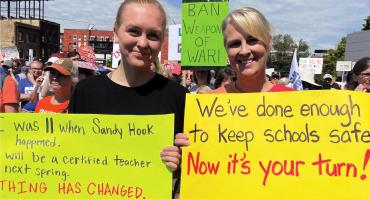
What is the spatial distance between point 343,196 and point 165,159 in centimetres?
88

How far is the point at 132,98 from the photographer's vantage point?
2.34 metres

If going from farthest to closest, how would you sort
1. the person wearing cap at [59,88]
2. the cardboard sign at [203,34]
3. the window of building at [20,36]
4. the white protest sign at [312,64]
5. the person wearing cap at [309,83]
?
1. the window of building at [20,36]
2. the white protest sign at [312,64]
3. the person wearing cap at [309,83]
4. the cardboard sign at [203,34]
5. the person wearing cap at [59,88]

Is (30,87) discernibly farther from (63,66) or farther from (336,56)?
(336,56)

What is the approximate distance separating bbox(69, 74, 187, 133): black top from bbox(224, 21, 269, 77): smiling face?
0.37 meters

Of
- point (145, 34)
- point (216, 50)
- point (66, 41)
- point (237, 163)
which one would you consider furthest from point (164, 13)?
point (66, 41)

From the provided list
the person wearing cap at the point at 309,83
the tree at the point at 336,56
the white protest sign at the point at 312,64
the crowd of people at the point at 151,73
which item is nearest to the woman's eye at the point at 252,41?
the crowd of people at the point at 151,73

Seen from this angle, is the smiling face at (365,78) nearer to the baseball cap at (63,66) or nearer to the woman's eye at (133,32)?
the woman's eye at (133,32)

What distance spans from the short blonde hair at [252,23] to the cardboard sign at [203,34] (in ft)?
10.4

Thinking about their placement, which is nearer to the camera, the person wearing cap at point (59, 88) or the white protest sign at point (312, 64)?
the person wearing cap at point (59, 88)

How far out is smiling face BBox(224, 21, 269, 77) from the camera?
2.21 m

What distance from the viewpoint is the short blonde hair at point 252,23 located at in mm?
2170

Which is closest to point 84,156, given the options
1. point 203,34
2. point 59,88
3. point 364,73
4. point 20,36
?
point 59,88

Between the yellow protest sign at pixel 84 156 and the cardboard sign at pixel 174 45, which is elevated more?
the cardboard sign at pixel 174 45

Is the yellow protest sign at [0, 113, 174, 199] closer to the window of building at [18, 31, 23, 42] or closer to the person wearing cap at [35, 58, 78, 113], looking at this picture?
the person wearing cap at [35, 58, 78, 113]
